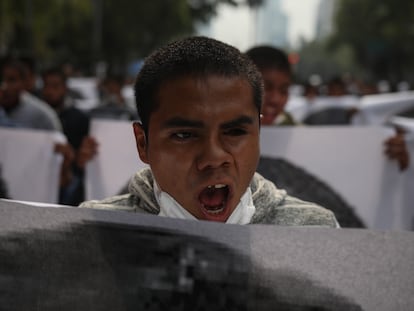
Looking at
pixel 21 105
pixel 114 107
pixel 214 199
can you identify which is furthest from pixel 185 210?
pixel 114 107

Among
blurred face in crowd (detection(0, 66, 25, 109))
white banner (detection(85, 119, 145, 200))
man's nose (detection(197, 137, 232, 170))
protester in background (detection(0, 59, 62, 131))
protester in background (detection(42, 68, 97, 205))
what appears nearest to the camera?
man's nose (detection(197, 137, 232, 170))

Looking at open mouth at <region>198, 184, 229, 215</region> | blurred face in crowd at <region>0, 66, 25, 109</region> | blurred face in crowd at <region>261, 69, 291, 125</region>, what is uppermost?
open mouth at <region>198, 184, 229, 215</region>

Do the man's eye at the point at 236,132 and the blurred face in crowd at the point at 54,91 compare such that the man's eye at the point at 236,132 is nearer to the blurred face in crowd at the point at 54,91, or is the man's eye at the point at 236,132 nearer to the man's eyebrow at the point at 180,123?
the man's eyebrow at the point at 180,123

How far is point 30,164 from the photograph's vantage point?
4875 mm

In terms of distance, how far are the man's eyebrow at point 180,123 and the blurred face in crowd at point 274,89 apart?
7.78 ft

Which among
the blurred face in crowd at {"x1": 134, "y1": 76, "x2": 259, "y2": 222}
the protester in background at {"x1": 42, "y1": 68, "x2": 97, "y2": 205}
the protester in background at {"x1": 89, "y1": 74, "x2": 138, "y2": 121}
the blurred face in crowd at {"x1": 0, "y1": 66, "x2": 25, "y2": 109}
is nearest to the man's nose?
the blurred face in crowd at {"x1": 134, "y1": 76, "x2": 259, "y2": 222}

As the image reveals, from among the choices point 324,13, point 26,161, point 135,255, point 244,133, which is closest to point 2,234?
point 135,255

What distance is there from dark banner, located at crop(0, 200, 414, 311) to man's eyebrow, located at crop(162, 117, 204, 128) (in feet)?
1.15

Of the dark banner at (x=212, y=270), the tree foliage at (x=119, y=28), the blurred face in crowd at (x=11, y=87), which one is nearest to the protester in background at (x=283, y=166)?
the dark banner at (x=212, y=270)

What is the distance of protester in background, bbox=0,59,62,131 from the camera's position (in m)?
5.80

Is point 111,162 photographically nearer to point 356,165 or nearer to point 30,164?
point 30,164

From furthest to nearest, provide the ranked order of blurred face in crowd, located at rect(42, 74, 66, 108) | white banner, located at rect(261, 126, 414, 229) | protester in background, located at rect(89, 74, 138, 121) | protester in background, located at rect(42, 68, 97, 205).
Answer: protester in background, located at rect(89, 74, 138, 121) → blurred face in crowd, located at rect(42, 74, 66, 108) → protester in background, located at rect(42, 68, 97, 205) → white banner, located at rect(261, 126, 414, 229)

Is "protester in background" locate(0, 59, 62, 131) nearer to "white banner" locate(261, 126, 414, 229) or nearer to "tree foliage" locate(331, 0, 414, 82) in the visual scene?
"white banner" locate(261, 126, 414, 229)

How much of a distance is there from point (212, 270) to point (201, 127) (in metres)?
0.41
